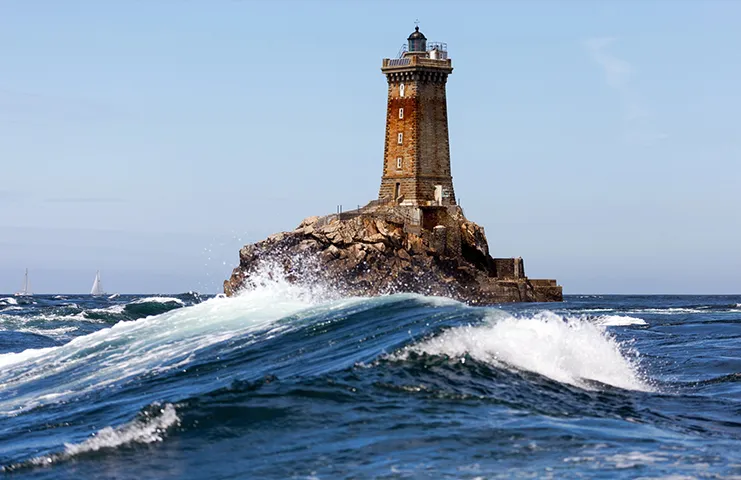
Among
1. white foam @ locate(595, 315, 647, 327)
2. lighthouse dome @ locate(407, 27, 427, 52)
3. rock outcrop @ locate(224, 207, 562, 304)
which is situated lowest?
white foam @ locate(595, 315, 647, 327)

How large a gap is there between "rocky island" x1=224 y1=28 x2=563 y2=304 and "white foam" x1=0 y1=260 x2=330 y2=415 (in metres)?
55.5

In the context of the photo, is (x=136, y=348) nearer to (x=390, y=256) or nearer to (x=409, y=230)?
(x=390, y=256)

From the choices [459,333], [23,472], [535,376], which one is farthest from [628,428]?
[23,472]

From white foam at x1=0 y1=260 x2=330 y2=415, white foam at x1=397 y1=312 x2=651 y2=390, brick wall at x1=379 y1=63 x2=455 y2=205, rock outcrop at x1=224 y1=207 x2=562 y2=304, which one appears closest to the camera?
white foam at x1=397 y1=312 x2=651 y2=390

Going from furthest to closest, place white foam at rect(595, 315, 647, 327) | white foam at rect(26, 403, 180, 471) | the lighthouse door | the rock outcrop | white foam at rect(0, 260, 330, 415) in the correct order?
the lighthouse door < the rock outcrop < white foam at rect(595, 315, 647, 327) < white foam at rect(0, 260, 330, 415) < white foam at rect(26, 403, 180, 471)

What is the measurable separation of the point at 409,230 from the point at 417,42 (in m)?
15.1

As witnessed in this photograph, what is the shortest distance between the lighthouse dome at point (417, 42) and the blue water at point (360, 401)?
6347cm

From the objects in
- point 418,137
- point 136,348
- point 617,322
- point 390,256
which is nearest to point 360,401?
point 136,348

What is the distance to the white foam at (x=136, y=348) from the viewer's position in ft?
53.2

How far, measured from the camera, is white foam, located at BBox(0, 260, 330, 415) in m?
16.2

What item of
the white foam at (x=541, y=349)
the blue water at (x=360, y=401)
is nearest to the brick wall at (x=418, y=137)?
the blue water at (x=360, y=401)

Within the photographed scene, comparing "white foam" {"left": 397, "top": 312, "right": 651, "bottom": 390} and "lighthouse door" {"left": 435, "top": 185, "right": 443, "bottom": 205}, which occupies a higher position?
"lighthouse door" {"left": 435, "top": 185, "right": 443, "bottom": 205}

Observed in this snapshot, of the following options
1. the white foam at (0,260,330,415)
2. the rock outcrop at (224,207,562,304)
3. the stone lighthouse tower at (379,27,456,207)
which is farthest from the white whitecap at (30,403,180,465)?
the stone lighthouse tower at (379,27,456,207)

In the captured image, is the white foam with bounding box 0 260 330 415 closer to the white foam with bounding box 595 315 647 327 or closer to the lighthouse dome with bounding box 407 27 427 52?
the white foam with bounding box 595 315 647 327
